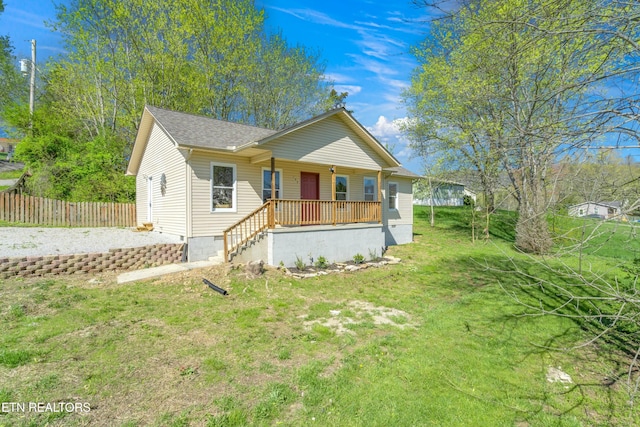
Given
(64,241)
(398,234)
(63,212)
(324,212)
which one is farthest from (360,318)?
(63,212)

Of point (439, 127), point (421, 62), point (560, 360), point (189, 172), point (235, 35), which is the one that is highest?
point (235, 35)

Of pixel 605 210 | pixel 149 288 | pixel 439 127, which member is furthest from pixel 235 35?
pixel 605 210

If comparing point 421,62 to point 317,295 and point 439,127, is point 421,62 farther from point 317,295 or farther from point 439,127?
point 317,295

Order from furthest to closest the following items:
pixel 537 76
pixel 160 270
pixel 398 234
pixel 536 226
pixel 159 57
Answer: pixel 159 57 → pixel 398 234 → pixel 160 270 → pixel 537 76 → pixel 536 226

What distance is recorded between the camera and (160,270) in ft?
26.4

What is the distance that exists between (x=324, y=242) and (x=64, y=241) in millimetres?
8583

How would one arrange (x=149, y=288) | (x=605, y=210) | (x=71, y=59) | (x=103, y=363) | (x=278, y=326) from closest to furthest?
(x=605, y=210)
(x=103, y=363)
(x=278, y=326)
(x=149, y=288)
(x=71, y=59)

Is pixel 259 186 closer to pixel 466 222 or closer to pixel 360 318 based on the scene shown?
pixel 360 318

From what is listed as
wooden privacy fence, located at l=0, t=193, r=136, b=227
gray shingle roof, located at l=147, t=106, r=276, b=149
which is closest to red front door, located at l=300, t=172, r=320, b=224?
gray shingle roof, located at l=147, t=106, r=276, b=149

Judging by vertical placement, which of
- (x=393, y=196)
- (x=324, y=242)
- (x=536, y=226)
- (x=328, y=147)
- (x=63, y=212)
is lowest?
(x=324, y=242)

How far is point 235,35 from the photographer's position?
63.8 feet

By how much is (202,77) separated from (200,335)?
19.6m

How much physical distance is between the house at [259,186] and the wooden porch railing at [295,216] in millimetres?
35

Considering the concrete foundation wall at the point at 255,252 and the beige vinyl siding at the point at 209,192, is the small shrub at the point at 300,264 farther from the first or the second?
the beige vinyl siding at the point at 209,192
